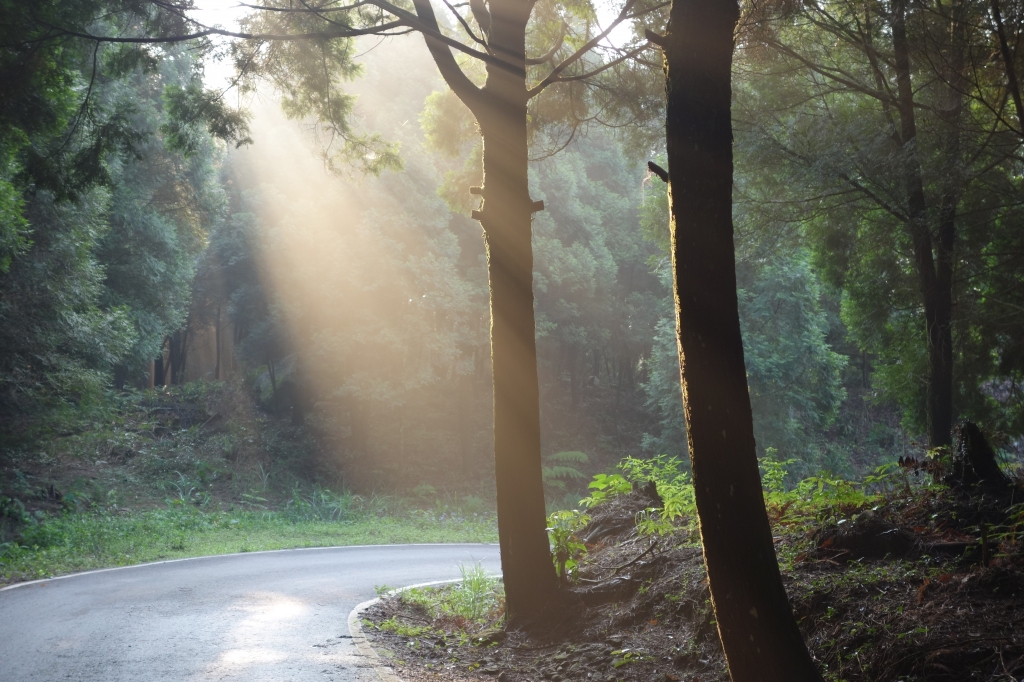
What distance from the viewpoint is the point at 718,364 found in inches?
157

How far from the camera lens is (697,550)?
708 cm

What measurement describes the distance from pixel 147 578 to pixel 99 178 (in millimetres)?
5995

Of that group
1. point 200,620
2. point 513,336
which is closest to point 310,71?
point 513,336

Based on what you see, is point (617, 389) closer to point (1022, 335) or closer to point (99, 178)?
point (1022, 335)

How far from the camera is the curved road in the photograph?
21.1ft

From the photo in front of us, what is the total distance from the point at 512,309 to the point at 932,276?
719 centimetres

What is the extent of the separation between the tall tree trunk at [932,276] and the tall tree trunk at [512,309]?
19.6 feet

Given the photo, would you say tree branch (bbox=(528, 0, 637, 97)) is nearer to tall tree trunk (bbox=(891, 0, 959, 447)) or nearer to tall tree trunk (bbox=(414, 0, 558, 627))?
tall tree trunk (bbox=(414, 0, 558, 627))

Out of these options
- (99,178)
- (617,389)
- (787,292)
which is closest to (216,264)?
(617,389)

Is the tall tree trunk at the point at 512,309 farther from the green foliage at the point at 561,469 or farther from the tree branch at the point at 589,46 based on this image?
the green foliage at the point at 561,469

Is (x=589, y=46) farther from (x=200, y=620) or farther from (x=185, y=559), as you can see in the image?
(x=185, y=559)

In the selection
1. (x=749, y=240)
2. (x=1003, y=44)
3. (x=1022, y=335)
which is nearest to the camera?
(x=1003, y=44)

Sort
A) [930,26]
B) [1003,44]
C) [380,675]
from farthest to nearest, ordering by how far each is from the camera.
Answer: [930,26] → [1003,44] → [380,675]

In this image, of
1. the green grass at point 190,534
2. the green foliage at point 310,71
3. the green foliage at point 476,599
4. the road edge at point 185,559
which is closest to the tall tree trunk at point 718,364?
the green foliage at point 476,599
